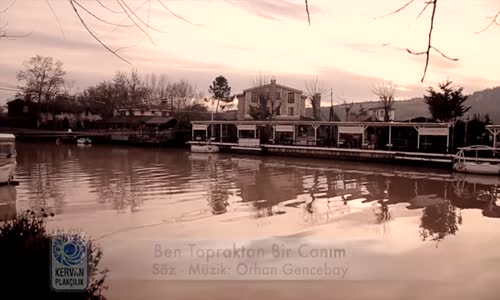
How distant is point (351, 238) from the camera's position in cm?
1236

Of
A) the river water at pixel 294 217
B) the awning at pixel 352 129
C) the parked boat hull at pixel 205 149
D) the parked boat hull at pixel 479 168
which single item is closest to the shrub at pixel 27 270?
the river water at pixel 294 217

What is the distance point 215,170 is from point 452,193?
15.1 metres

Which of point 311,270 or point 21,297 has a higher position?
point 21,297

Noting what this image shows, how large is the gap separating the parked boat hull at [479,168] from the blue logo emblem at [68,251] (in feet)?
99.9

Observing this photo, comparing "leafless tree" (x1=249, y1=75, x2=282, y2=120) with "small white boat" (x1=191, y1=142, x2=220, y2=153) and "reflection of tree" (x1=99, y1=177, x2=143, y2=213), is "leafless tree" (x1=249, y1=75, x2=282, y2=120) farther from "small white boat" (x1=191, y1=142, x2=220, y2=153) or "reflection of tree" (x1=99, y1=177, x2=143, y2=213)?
"reflection of tree" (x1=99, y1=177, x2=143, y2=213)

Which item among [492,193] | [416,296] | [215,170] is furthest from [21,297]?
[215,170]

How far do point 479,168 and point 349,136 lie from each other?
55.3ft

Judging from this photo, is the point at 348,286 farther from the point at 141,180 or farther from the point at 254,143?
the point at 254,143

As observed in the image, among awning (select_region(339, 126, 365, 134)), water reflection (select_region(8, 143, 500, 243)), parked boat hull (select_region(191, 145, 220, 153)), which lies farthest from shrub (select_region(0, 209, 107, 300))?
parked boat hull (select_region(191, 145, 220, 153))

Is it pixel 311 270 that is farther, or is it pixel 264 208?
pixel 264 208

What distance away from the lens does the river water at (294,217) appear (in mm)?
8680

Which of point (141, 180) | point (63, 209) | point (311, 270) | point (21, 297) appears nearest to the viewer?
point (21, 297)

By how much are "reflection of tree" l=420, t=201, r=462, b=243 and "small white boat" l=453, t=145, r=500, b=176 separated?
43.4ft

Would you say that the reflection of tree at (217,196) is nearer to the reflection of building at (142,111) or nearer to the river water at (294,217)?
the river water at (294,217)
